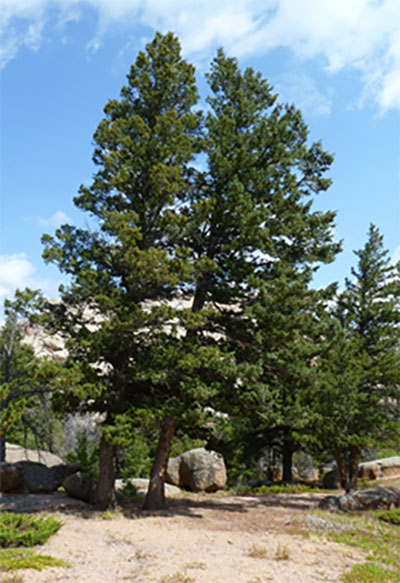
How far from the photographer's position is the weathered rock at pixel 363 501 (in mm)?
15320

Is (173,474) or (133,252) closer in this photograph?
(133,252)

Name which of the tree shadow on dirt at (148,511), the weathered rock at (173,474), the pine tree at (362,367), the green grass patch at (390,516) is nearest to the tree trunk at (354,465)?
the pine tree at (362,367)

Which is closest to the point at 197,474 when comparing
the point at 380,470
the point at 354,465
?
the point at 354,465

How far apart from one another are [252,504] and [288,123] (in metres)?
15.3

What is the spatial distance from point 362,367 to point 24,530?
1852 cm

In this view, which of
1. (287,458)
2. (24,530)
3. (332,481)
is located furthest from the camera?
(332,481)

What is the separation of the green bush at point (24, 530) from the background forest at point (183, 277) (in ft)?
8.96

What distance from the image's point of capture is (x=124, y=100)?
1675 cm

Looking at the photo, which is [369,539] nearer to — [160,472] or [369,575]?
[369,575]

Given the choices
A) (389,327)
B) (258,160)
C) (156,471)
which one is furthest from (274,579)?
(389,327)

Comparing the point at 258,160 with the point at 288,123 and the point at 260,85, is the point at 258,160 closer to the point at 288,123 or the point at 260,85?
the point at 288,123

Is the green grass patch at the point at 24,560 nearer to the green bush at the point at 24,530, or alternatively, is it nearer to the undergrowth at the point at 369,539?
the green bush at the point at 24,530

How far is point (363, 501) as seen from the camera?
50.7 feet

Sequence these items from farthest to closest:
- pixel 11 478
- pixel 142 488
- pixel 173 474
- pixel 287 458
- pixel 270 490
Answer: pixel 287 458 → pixel 270 490 → pixel 173 474 → pixel 142 488 → pixel 11 478
